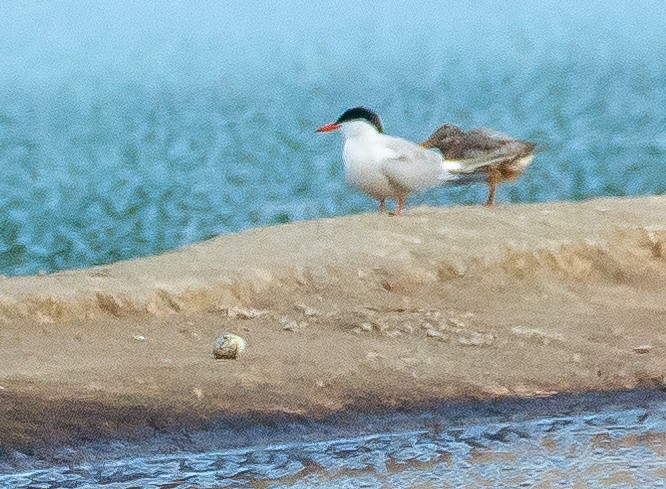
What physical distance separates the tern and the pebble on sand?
239cm

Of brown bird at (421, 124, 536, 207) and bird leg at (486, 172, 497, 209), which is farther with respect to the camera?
brown bird at (421, 124, 536, 207)

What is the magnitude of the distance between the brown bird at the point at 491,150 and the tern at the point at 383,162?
0.81ft

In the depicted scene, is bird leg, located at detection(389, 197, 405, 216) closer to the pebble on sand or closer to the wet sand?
the wet sand

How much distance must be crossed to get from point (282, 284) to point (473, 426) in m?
1.87

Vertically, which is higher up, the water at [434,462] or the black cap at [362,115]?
the black cap at [362,115]

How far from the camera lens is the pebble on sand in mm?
7320

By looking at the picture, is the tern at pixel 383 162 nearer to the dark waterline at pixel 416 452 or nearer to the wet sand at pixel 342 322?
the wet sand at pixel 342 322

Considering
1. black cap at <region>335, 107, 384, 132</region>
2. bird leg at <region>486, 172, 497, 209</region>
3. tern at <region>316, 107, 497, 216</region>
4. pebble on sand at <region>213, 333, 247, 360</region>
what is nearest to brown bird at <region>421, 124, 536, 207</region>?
bird leg at <region>486, 172, 497, 209</region>

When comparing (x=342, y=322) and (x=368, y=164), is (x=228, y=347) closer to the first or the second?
(x=342, y=322)

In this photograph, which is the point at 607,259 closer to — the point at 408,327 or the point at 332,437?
the point at 408,327

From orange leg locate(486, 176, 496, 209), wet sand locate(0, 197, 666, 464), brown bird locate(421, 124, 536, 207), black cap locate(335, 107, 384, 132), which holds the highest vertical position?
black cap locate(335, 107, 384, 132)

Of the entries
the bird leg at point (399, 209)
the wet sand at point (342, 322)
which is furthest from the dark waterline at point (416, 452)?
the bird leg at point (399, 209)

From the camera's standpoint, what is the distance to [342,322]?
7941mm

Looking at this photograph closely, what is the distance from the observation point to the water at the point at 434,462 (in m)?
6.12
